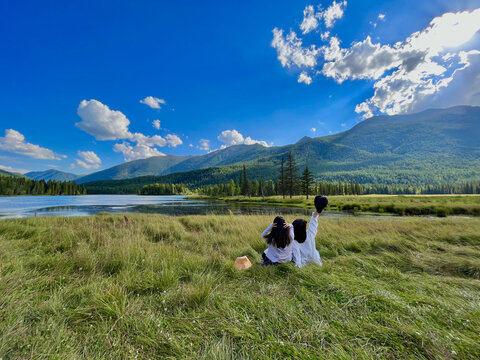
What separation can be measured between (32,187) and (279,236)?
5222 inches

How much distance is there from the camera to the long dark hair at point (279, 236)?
403cm

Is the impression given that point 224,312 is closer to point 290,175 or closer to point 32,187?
point 290,175

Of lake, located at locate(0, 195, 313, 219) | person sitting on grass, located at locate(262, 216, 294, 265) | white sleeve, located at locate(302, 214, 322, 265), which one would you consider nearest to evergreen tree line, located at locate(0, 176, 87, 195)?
lake, located at locate(0, 195, 313, 219)

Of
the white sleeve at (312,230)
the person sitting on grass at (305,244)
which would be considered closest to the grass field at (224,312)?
the person sitting on grass at (305,244)

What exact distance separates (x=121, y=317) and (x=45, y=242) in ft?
15.5

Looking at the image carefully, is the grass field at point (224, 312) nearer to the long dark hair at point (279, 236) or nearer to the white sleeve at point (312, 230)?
the long dark hair at point (279, 236)

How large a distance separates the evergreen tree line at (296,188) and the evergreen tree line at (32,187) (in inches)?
2866

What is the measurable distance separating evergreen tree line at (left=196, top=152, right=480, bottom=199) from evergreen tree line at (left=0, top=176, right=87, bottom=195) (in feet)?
239

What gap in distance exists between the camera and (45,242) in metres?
4.98

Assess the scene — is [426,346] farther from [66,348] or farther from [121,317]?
[66,348]

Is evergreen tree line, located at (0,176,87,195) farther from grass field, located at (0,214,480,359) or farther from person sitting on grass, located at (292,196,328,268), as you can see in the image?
person sitting on grass, located at (292,196,328,268)

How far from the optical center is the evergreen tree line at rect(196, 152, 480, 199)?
60.4 metres

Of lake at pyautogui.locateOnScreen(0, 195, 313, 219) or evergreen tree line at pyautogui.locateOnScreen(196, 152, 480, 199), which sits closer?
lake at pyautogui.locateOnScreen(0, 195, 313, 219)

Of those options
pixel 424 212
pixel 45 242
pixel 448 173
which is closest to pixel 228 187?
pixel 424 212
